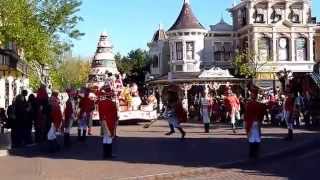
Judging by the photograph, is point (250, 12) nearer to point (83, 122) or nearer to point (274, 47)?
point (274, 47)

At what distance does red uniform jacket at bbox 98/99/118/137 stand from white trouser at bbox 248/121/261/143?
3412 mm

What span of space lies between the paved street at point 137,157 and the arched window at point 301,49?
3861 centimetres

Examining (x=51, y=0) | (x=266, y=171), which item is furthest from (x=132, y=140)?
(x=51, y=0)

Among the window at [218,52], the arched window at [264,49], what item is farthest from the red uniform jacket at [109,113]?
the window at [218,52]

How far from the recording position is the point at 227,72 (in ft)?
193

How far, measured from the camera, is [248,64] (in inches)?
2243

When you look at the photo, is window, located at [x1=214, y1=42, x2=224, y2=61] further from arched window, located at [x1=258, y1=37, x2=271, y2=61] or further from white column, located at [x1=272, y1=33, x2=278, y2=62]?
white column, located at [x1=272, y1=33, x2=278, y2=62]

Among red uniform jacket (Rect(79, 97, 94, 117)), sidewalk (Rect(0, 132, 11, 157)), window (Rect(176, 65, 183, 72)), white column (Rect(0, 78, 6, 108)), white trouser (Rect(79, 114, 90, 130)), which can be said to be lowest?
sidewalk (Rect(0, 132, 11, 157))

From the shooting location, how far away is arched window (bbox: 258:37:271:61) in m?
59.5

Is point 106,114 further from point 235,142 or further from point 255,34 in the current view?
point 255,34

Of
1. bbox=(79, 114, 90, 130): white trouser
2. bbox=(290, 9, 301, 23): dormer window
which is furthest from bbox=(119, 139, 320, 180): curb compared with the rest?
bbox=(290, 9, 301, 23): dormer window

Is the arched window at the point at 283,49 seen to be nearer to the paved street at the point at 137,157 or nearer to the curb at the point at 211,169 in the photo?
the paved street at the point at 137,157

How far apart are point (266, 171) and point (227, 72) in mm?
45239

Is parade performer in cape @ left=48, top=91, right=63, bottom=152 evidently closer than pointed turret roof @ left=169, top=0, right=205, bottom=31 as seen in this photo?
Yes
